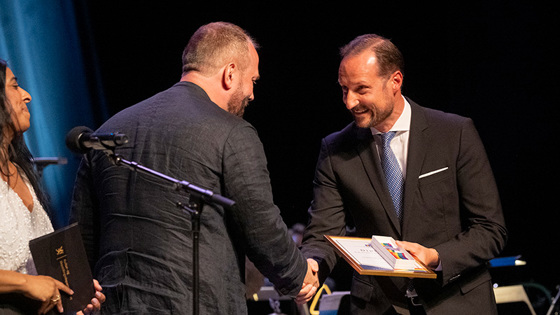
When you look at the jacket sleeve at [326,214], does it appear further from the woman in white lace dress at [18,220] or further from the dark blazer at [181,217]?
the woman in white lace dress at [18,220]

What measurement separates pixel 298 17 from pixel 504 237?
332 centimetres

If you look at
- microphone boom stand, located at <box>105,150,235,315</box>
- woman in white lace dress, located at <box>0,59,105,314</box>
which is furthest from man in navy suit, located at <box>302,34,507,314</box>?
woman in white lace dress, located at <box>0,59,105,314</box>

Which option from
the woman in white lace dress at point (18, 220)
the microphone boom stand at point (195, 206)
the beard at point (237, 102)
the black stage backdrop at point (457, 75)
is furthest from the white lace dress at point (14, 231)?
the black stage backdrop at point (457, 75)

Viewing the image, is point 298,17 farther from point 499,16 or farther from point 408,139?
point 408,139

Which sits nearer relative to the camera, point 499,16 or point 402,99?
point 402,99

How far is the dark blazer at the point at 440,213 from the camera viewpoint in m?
2.40

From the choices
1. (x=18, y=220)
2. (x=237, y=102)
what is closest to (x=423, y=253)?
(x=237, y=102)

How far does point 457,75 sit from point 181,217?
12.8ft

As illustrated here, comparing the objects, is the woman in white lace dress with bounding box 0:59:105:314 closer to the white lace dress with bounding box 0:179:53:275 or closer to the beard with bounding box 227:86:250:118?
the white lace dress with bounding box 0:179:53:275

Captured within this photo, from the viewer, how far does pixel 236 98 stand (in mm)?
2252

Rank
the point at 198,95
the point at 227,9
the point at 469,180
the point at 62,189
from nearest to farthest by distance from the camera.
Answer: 1. the point at 198,95
2. the point at 469,180
3. the point at 62,189
4. the point at 227,9

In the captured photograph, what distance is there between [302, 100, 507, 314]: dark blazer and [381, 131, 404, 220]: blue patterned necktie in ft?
0.13

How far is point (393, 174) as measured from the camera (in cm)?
253

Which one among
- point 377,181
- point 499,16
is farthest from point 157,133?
point 499,16
